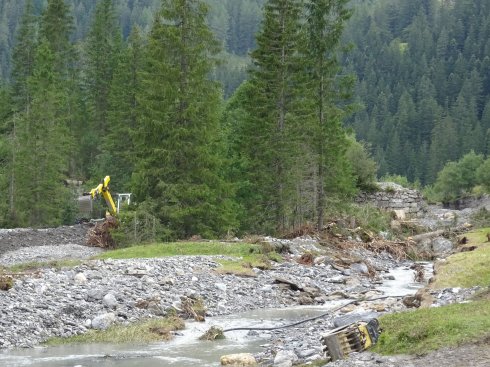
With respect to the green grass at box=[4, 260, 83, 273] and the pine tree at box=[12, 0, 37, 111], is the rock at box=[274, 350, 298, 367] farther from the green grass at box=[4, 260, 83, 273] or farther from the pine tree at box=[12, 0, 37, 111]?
the pine tree at box=[12, 0, 37, 111]

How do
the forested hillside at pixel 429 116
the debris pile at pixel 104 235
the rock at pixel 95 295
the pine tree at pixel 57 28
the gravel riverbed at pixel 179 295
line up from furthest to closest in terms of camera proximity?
the forested hillside at pixel 429 116 < the pine tree at pixel 57 28 < the debris pile at pixel 104 235 < the rock at pixel 95 295 < the gravel riverbed at pixel 179 295

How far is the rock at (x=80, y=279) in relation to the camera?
2220cm

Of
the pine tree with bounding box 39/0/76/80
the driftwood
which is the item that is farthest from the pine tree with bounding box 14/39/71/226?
the pine tree with bounding box 39/0/76/80

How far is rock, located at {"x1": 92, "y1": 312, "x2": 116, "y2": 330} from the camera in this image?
19.1 m

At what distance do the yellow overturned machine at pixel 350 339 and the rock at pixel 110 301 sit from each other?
8.70 meters

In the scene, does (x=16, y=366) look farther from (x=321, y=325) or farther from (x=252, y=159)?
(x=252, y=159)

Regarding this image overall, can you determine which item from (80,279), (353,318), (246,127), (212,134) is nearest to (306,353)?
(353,318)

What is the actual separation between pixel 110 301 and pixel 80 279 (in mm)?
2347

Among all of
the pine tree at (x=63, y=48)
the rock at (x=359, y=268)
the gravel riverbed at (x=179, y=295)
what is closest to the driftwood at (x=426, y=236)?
the rock at (x=359, y=268)

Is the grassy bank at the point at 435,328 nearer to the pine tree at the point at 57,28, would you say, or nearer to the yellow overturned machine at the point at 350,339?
the yellow overturned machine at the point at 350,339

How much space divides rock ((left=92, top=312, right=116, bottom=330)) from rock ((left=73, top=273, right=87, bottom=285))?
9.66ft

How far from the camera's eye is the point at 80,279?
73.8ft

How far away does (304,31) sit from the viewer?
40.7m

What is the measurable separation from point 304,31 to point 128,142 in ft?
77.2
